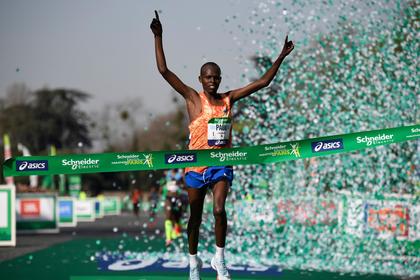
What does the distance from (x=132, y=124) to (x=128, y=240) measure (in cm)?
4861

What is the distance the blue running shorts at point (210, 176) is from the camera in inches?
297

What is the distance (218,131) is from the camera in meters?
7.48

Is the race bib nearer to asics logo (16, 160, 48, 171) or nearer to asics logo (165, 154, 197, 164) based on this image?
asics logo (165, 154, 197, 164)

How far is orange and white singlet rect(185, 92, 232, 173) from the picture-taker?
24.5 feet

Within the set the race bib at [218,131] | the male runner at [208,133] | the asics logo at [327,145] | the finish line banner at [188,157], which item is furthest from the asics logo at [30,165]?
the asics logo at [327,145]

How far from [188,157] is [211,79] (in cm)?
78

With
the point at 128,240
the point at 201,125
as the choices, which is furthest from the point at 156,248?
the point at 201,125

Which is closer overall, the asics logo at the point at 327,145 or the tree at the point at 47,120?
the asics logo at the point at 327,145

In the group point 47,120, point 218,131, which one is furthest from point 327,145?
point 47,120

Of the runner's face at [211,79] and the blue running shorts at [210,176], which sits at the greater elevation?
the runner's face at [211,79]

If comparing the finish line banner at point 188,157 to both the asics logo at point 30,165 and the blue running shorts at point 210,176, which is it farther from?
the blue running shorts at point 210,176

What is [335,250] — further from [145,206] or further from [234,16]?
[145,206]

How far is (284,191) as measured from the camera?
48.6 feet

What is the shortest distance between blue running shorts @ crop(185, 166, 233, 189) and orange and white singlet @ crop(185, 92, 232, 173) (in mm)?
44
